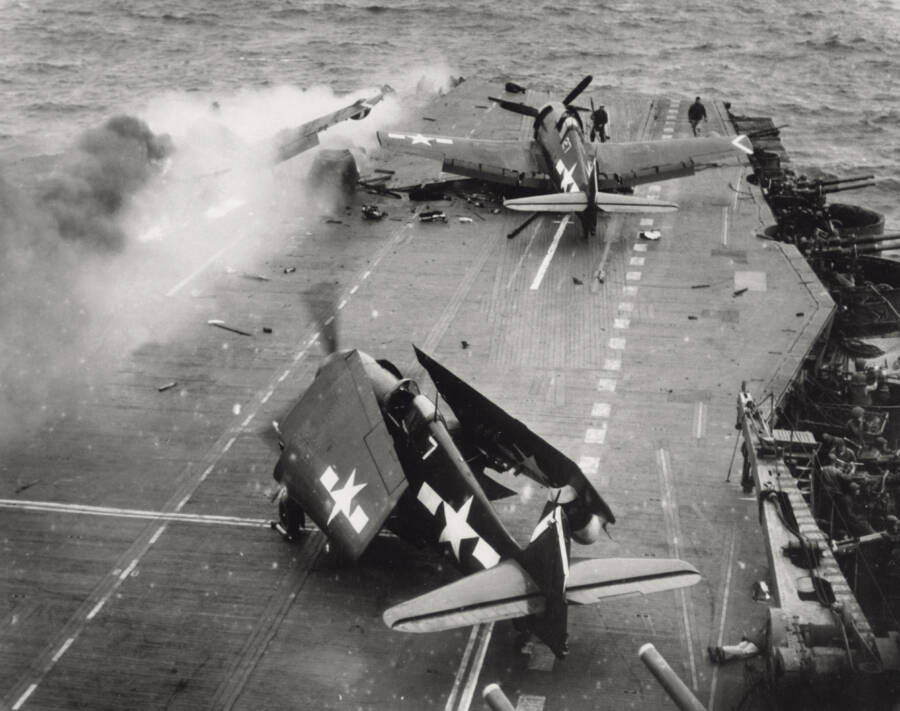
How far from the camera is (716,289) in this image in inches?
1107

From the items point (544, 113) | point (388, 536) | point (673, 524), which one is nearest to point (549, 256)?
point (544, 113)

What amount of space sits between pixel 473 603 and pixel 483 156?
23.9 meters

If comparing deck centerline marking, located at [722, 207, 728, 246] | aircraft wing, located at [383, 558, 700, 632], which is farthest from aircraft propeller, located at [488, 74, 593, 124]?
aircraft wing, located at [383, 558, 700, 632]

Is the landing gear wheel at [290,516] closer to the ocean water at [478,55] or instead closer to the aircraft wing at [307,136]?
the aircraft wing at [307,136]

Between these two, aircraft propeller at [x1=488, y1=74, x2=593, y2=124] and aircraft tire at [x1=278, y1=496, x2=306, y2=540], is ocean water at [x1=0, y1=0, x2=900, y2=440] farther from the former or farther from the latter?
aircraft propeller at [x1=488, y1=74, x2=593, y2=124]

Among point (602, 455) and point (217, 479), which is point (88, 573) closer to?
point (217, 479)

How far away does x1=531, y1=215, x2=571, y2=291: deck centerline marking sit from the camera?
2892cm

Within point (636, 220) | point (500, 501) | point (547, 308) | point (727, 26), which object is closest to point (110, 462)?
point (500, 501)

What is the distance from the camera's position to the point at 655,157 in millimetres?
34688

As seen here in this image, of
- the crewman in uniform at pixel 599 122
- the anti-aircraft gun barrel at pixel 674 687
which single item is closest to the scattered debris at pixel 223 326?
the crewman in uniform at pixel 599 122

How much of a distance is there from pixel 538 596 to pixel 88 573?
8.88m

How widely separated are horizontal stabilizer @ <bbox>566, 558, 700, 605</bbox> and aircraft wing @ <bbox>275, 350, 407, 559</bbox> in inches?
126

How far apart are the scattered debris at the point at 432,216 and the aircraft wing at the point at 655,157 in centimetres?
580

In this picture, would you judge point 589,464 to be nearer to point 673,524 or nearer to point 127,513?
point 673,524
